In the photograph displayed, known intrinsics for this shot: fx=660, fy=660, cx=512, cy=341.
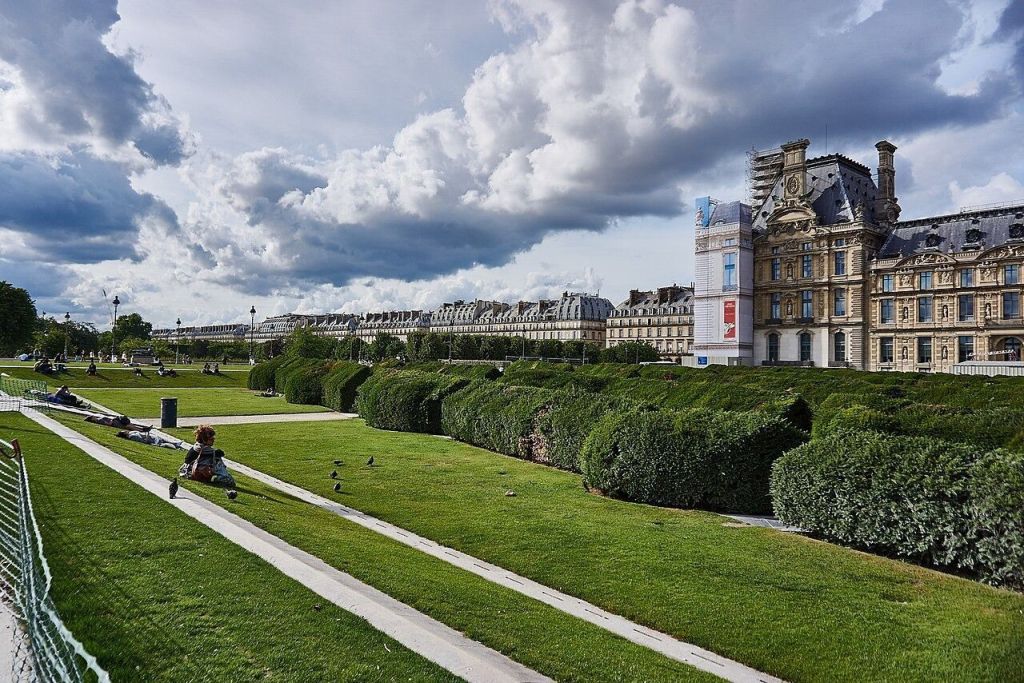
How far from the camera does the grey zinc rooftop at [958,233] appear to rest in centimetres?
5662

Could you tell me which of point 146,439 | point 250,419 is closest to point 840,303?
point 250,419

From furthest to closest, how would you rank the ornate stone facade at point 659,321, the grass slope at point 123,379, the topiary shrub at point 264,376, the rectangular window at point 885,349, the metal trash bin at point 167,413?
the ornate stone facade at point 659,321, the rectangular window at point 885,349, the topiary shrub at point 264,376, the grass slope at point 123,379, the metal trash bin at point 167,413

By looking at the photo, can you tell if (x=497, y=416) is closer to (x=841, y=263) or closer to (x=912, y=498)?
(x=912, y=498)

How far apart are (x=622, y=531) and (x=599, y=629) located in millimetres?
4249

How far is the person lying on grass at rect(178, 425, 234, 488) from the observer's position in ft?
43.2

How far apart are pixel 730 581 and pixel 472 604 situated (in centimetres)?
367

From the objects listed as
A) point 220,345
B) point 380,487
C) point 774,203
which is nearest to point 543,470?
point 380,487

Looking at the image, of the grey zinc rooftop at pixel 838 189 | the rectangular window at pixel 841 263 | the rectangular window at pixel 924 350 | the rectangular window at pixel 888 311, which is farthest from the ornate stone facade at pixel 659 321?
the rectangular window at pixel 924 350

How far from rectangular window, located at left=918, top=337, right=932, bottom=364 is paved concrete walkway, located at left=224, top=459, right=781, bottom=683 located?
61.9 meters

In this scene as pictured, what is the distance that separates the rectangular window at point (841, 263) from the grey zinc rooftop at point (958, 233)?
3.26m

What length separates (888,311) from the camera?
2450 inches

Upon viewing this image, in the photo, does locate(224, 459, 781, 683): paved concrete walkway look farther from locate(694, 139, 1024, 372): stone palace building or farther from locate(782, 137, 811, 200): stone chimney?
locate(782, 137, 811, 200): stone chimney

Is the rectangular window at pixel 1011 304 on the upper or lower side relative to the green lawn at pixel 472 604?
upper

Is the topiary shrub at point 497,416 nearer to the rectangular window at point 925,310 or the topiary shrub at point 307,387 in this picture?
the topiary shrub at point 307,387
